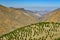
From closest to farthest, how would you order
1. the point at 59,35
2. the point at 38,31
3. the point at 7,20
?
1. the point at 59,35
2. the point at 38,31
3. the point at 7,20

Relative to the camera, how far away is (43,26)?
31562 mm

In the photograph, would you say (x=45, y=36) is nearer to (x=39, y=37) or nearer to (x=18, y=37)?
(x=39, y=37)

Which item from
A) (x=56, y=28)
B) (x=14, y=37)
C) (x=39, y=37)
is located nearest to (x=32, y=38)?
(x=39, y=37)

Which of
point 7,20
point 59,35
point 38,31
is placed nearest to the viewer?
point 59,35

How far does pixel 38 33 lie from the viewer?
28750 mm

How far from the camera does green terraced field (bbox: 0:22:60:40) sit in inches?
1038

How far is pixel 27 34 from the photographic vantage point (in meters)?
29.2

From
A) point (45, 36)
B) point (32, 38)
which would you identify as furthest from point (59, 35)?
point (32, 38)

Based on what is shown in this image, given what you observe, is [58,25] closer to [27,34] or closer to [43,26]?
[43,26]

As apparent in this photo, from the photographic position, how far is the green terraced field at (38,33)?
86.5ft

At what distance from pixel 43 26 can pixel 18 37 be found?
565 cm

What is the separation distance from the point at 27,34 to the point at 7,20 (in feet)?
228

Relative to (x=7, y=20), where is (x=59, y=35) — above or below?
above

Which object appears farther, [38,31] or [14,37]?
[38,31]
